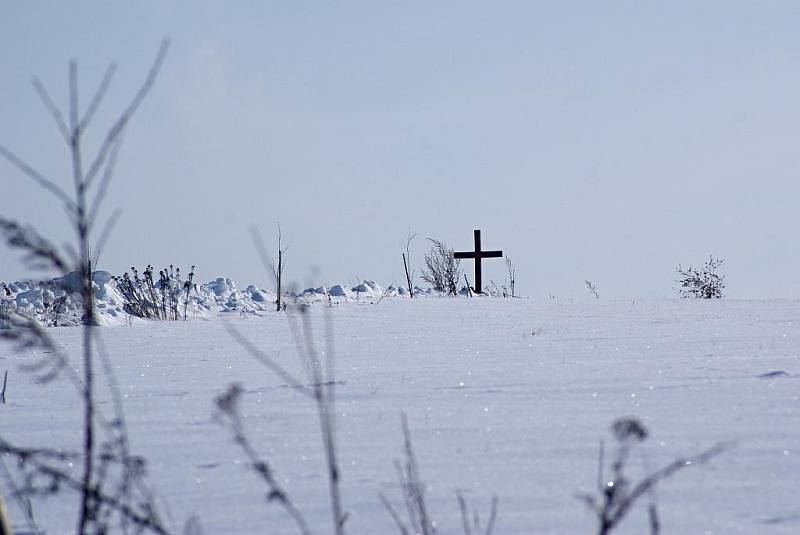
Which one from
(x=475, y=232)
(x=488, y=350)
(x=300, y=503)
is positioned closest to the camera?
(x=300, y=503)

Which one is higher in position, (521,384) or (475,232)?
(475,232)

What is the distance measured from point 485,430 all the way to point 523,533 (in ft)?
3.62

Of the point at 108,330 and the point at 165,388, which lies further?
the point at 108,330

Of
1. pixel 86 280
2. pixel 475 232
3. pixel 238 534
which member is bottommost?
pixel 238 534

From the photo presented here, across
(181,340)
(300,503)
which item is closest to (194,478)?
(300,503)

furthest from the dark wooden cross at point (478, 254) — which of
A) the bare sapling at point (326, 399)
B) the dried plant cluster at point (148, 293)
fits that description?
the bare sapling at point (326, 399)

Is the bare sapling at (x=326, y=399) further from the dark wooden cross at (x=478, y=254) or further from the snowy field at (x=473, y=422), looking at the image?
the dark wooden cross at (x=478, y=254)

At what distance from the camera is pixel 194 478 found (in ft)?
8.70

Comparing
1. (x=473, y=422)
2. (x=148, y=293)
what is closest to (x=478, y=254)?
(x=148, y=293)

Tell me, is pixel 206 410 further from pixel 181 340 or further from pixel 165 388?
pixel 181 340

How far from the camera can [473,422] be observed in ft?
10.9

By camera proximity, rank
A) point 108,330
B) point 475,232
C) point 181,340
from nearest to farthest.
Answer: point 181,340, point 108,330, point 475,232

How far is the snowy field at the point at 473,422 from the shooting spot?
7.44ft

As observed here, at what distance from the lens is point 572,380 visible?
4.26 metres
